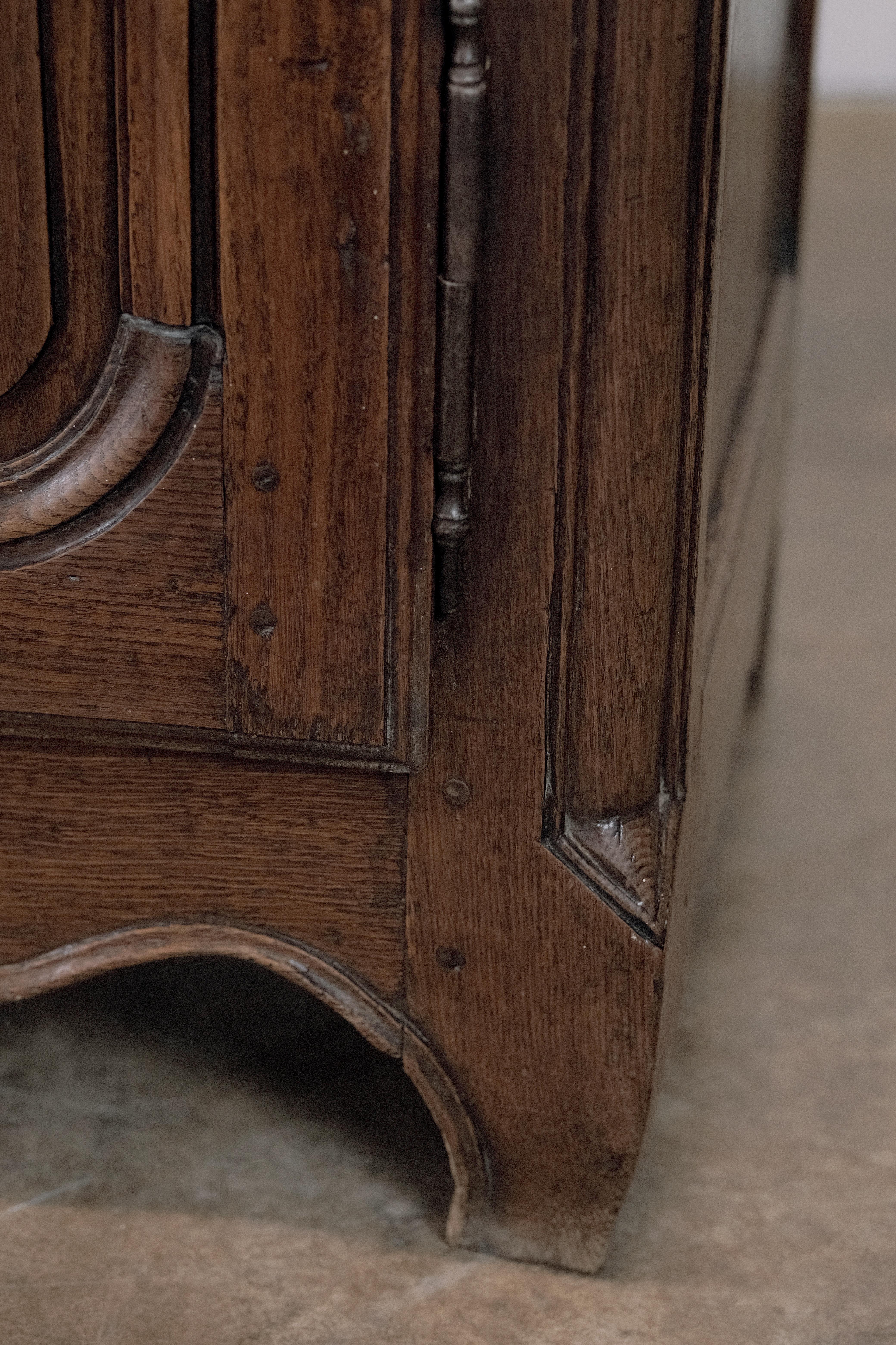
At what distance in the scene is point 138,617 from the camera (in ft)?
3.20

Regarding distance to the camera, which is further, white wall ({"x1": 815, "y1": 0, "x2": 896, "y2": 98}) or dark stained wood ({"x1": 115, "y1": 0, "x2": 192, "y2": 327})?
white wall ({"x1": 815, "y1": 0, "x2": 896, "y2": 98})

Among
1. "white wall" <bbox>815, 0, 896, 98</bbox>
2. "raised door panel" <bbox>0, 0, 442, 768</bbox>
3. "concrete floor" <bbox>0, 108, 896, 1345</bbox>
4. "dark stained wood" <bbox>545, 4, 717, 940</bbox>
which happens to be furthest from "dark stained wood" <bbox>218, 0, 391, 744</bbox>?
"white wall" <bbox>815, 0, 896, 98</bbox>

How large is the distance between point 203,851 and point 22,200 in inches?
14.9

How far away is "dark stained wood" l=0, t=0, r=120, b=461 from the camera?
0.89 meters

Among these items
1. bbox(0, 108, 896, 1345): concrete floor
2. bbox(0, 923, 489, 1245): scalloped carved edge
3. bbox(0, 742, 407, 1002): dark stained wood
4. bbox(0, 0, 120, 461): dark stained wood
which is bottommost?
bbox(0, 108, 896, 1345): concrete floor

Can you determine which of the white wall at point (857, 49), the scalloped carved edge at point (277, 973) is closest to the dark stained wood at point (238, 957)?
the scalloped carved edge at point (277, 973)

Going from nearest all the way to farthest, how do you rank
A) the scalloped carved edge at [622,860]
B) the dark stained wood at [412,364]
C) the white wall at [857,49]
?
the dark stained wood at [412,364], the scalloped carved edge at [622,860], the white wall at [857,49]

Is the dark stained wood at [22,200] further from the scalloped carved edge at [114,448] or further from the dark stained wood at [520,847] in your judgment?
the dark stained wood at [520,847]

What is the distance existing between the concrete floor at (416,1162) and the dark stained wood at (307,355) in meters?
0.35

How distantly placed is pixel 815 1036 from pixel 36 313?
2.66 ft

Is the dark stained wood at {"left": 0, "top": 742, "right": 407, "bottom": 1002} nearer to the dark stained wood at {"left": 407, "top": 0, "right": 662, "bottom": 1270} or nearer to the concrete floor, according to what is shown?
the dark stained wood at {"left": 407, "top": 0, "right": 662, "bottom": 1270}

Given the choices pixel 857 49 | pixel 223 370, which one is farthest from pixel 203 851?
pixel 857 49

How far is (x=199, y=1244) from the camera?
1109mm

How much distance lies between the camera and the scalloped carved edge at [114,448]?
0.93m
